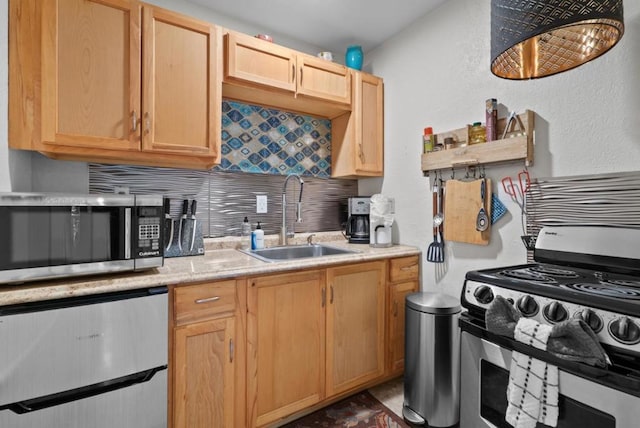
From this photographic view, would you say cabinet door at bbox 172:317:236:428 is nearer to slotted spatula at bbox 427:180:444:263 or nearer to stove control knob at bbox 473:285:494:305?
stove control knob at bbox 473:285:494:305

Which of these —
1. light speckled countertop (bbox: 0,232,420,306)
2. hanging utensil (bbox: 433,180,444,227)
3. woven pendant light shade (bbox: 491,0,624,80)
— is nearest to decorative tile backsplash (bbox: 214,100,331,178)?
light speckled countertop (bbox: 0,232,420,306)

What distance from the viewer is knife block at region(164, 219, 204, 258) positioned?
6.31 feet

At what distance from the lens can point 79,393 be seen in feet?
3.92

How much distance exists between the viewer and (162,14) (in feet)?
5.38

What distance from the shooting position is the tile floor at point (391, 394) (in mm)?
1939

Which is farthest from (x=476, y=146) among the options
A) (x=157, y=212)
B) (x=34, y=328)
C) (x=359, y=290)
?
(x=34, y=328)

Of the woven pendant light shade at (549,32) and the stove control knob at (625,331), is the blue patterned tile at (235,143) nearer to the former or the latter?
the woven pendant light shade at (549,32)

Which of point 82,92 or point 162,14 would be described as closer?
point 82,92

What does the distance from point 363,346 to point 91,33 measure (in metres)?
2.24

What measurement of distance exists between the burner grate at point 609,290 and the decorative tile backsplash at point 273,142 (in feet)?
6.14

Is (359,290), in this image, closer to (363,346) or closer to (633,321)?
(363,346)

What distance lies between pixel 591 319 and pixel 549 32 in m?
0.98

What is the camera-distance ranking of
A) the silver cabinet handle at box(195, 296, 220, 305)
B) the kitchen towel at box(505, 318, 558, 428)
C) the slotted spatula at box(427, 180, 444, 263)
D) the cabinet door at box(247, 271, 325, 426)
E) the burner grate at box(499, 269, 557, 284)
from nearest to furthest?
the kitchen towel at box(505, 318, 558, 428)
the burner grate at box(499, 269, 557, 284)
the silver cabinet handle at box(195, 296, 220, 305)
the cabinet door at box(247, 271, 325, 426)
the slotted spatula at box(427, 180, 444, 263)

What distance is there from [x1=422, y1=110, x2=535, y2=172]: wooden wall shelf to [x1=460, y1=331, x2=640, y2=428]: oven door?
39.6 inches
